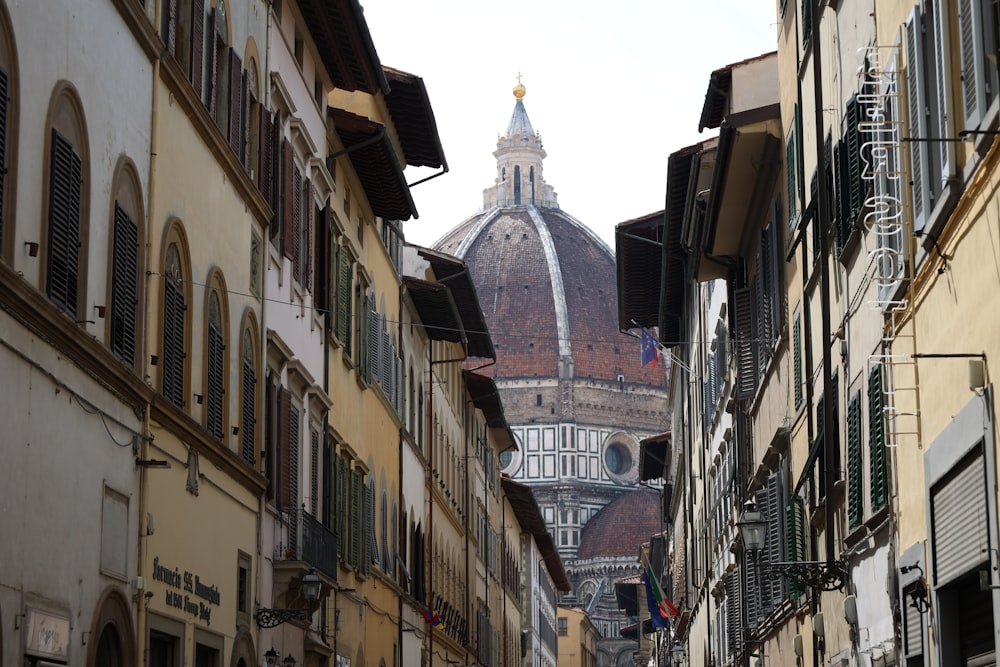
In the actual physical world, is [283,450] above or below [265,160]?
below

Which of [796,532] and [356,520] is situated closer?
[796,532]

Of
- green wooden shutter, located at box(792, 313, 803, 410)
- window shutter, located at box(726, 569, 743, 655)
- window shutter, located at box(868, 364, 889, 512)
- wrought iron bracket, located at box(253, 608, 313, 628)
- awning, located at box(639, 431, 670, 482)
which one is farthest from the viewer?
awning, located at box(639, 431, 670, 482)

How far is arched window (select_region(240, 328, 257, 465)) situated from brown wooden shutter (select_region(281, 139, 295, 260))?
7.17ft

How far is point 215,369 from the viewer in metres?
17.8

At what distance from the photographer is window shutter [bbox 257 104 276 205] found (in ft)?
66.5

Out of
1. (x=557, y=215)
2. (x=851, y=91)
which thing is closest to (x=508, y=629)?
(x=851, y=91)

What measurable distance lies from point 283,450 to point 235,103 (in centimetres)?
437

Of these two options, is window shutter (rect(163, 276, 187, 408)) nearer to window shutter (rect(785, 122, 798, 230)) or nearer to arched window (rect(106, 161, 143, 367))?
arched window (rect(106, 161, 143, 367))

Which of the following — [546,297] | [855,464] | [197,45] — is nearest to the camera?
[855,464]

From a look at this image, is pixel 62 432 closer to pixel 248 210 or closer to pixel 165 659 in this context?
pixel 165 659

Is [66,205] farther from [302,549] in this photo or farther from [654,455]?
[654,455]

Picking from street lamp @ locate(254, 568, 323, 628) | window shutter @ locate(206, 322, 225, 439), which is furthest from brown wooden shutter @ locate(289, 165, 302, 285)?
window shutter @ locate(206, 322, 225, 439)

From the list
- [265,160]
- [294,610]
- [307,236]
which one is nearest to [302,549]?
[294,610]

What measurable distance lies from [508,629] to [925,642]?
5488cm
